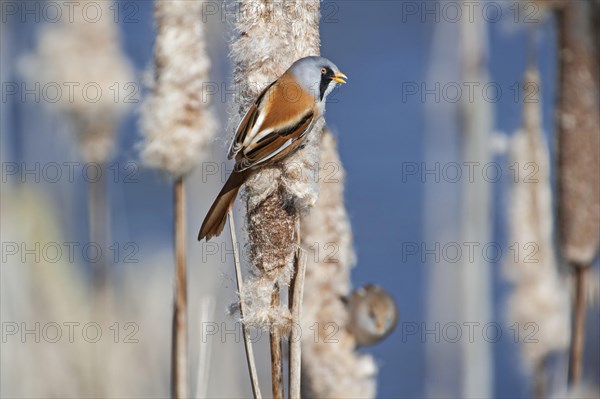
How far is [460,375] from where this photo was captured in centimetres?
293

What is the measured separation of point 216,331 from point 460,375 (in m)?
0.85

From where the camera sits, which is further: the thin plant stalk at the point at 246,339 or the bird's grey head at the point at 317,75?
the bird's grey head at the point at 317,75

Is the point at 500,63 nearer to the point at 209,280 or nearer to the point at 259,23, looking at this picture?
the point at 209,280

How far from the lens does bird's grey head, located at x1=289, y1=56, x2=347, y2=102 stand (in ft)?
5.59

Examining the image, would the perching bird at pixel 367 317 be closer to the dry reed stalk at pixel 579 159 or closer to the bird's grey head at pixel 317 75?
the dry reed stalk at pixel 579 159

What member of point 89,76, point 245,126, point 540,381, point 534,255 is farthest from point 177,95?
point 540,381

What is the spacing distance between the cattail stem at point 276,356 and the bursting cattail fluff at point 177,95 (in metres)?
0.59

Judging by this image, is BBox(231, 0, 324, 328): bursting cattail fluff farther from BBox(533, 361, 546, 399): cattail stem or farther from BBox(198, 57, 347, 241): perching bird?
BBox(533, 361, 546, 399): cattail stem

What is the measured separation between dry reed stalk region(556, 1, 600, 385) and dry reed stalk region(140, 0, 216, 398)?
0.99 m

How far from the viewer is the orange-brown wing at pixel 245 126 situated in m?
1.72

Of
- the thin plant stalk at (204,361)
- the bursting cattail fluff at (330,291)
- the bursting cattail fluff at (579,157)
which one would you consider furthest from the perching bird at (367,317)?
the bursting cattail fluff at (579,157)

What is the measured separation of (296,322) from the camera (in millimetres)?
1570

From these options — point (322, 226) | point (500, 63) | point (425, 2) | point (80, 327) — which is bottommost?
point (80, 327)

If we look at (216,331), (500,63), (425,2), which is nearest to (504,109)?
(500,63)
